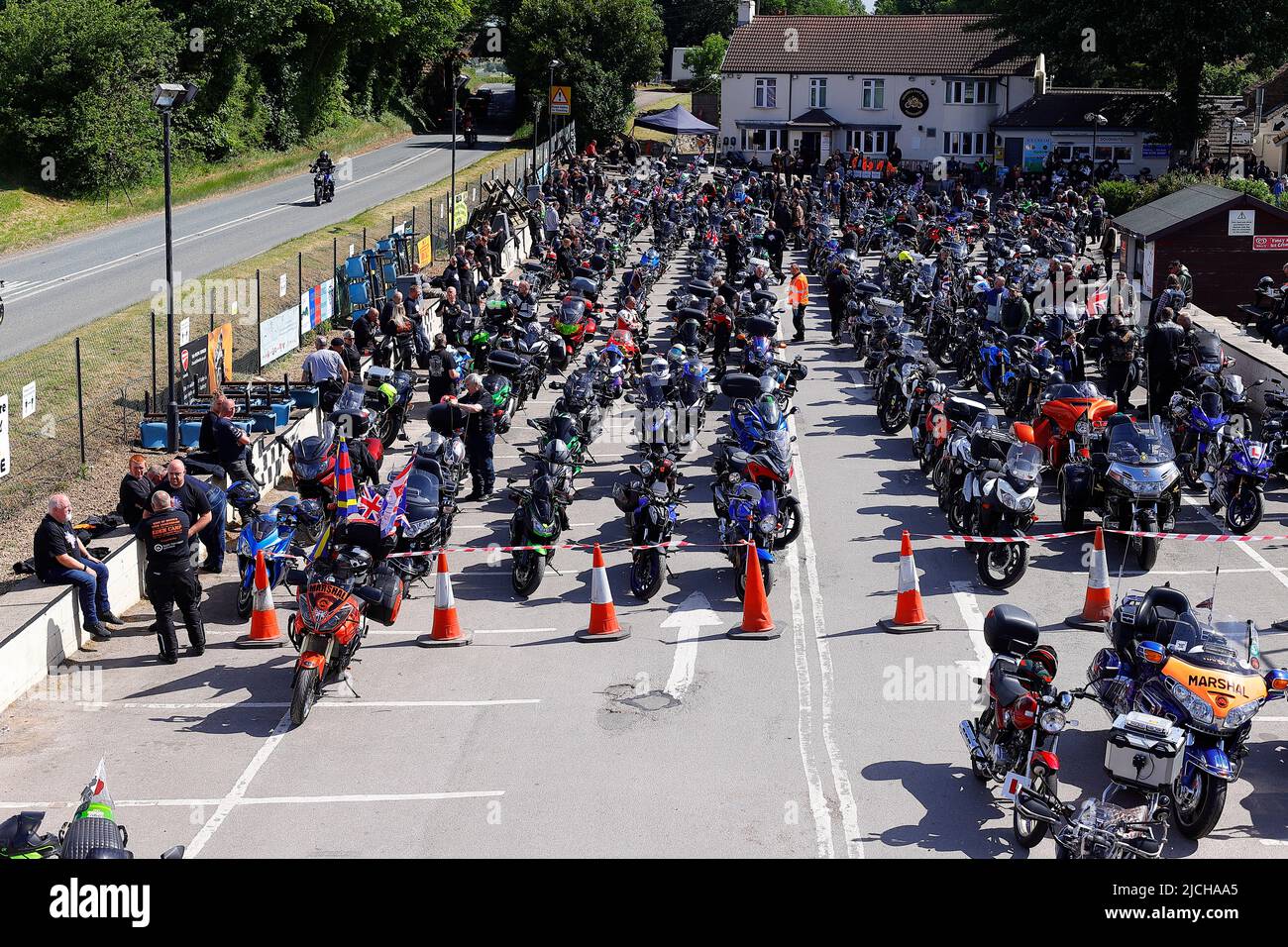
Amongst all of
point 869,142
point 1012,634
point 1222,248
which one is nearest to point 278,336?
point 1222,248

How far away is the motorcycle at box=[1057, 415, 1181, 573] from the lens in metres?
16.0

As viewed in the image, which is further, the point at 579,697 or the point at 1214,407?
the point at 1214,407

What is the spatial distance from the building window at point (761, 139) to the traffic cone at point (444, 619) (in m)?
59.8

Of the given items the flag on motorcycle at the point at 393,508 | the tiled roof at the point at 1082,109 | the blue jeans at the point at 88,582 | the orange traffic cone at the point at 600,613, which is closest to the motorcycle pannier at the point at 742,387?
the flag on motorcycle at the point at 393,508

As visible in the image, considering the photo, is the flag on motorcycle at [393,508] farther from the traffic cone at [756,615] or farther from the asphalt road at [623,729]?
the traffic cone at [756,615]

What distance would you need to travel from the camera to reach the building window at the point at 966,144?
70.2 metres

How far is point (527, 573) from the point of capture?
15602 millimetres

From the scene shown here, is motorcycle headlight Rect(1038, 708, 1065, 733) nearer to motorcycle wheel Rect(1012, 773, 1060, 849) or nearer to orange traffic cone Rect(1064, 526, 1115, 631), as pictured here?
motorcycle wheel Rect(1012, 773, 1060, 849)

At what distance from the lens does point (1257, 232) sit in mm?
29703

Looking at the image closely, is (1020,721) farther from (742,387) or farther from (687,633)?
(742,387)

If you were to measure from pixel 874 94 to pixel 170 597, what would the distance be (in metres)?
62.5

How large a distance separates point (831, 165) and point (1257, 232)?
32769 millimetres
